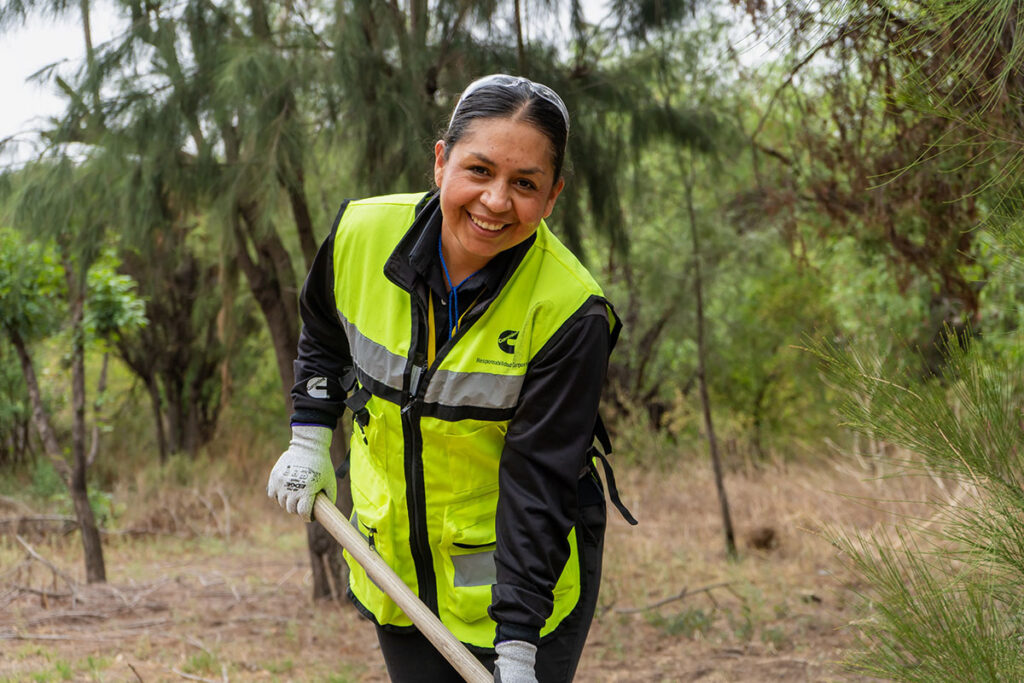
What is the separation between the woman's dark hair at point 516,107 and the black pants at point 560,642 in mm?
772

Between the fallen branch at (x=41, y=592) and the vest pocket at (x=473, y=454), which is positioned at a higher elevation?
the vest pocket at (x=473, y=454)

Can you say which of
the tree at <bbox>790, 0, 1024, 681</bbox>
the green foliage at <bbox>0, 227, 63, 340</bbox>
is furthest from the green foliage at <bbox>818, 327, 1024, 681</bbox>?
the green foliage at <bbox>0, 227, 63, 340</bbox>

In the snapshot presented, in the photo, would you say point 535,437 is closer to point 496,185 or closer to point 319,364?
point 496,185

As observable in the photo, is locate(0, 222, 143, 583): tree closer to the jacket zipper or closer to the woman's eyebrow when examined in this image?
the jacket zipper

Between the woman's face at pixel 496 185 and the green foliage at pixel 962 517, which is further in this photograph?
the woman's face at pixel 496 185

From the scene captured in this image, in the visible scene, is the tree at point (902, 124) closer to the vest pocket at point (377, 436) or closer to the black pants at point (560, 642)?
the black pants at point (560, 642)

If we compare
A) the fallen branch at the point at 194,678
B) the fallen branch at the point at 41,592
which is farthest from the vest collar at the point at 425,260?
the fallen branch at the point at 41,592

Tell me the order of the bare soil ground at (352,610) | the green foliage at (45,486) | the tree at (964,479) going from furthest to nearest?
the green foliage at (45,486), the bare soil ground at (352,610), the tree at (964,479)

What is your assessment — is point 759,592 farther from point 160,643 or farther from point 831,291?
point 831,291

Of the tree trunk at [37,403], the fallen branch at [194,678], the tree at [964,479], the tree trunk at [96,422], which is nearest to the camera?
the tree at [964,479]

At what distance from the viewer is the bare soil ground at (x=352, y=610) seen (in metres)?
4.31

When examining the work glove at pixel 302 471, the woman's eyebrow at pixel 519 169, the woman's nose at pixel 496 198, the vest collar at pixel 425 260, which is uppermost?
the woman's eyebrow at pixel 519 169

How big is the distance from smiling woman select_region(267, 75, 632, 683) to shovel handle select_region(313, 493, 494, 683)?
0.04 m

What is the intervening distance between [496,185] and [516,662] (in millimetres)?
973
